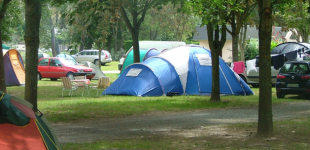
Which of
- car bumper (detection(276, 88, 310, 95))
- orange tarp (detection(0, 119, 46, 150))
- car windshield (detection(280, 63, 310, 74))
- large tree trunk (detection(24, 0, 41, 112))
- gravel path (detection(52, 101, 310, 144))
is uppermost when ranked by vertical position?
large tree trunk (detection(24, 0, 41, 112))

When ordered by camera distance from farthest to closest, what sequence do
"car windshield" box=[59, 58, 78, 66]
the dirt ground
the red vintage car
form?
"car windshield" box=[59, 58, 78, 66]
the red vintage car
the dirt ground

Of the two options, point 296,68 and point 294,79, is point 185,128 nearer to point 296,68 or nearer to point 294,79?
→ point 294,79

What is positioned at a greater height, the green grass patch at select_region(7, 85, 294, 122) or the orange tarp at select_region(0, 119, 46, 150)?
the orange tarp at select_region(0, 119, 46, 150)

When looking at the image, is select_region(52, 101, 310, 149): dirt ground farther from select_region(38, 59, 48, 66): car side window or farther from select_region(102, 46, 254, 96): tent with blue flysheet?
select_region(38, 59, 48, 66): car side window

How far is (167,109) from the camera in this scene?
1304 cm

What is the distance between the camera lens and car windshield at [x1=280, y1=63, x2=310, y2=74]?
608 inches

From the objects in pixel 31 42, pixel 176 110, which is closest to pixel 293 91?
pixel 176 110

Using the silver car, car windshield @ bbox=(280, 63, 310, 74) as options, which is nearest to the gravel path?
car windshield @ bbox=(280, 63, 310, 74)

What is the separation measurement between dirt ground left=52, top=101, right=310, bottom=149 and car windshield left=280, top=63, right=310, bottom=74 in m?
2.85

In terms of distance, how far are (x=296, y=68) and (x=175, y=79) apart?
4891mm

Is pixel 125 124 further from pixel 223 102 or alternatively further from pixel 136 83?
pixel 136 83

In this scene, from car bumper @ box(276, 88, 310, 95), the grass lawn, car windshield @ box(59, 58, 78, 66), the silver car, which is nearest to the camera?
the grass lawn

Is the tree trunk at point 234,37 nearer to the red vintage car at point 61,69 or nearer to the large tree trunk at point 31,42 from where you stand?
the red vintage car at point 61,69

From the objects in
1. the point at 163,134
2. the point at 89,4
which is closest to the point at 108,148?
the point at 163,134
